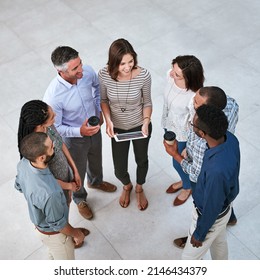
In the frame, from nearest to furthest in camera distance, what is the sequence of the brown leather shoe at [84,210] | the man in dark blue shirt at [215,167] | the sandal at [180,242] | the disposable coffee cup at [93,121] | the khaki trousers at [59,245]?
the man in dark blue shirt at [215,167] < the khaki trousers at [59,245] < the disposable coffee cup at [93,121] < the sandal at [180,242] < the brown leather shoe at [84,210]

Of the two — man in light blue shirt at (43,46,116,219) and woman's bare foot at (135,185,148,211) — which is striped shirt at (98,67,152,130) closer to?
man in light blue shirt at (43,46,116,219)

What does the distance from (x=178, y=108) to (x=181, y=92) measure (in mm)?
121

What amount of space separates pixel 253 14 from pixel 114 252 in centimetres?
366

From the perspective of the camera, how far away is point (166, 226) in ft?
10.6

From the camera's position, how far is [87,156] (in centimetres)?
313

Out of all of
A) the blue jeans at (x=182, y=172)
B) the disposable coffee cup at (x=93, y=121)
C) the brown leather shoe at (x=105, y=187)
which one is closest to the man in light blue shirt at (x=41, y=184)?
the disposable coffee cup at (x=93, y=121)

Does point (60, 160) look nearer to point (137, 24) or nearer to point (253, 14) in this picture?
point (137, 24)

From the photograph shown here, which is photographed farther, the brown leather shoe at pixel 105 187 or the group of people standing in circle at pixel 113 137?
the brown leather shoe at pixel 105 187

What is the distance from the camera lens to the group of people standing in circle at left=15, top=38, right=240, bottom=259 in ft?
6.91

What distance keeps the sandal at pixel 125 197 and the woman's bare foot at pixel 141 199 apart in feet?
0.25

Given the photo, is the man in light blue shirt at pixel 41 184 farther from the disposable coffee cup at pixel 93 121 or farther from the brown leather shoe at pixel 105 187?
the brown leather shoe at pixel 105 187

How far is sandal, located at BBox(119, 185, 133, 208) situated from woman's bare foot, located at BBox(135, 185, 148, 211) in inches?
3.0

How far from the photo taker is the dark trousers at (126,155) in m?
3.02

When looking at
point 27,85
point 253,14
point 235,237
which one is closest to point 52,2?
point 27,85
